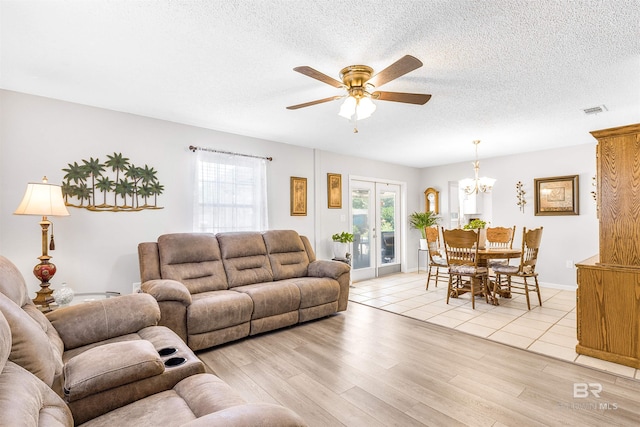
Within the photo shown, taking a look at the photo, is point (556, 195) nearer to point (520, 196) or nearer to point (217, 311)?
point (520, 196)

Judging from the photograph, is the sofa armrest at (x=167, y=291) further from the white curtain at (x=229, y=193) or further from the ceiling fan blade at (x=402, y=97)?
the ceiling fan blade at (x=402, y=97)

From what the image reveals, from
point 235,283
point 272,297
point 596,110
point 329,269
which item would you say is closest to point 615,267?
point 596,110

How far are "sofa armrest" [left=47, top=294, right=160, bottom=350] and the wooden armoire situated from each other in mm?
3510

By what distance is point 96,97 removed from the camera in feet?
9.93

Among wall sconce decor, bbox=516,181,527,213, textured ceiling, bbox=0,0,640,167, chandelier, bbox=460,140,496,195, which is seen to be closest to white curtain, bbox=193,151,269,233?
textured ceiling, bbox=0,0,640,167

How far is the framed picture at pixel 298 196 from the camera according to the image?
16.0ft

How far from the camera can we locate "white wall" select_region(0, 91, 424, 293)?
2857 millimetres

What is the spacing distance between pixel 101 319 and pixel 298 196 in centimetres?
327

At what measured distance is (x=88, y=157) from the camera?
3.22 m

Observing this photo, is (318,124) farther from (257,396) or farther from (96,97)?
(257,396)

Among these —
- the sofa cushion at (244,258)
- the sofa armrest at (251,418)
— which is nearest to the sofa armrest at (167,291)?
the sofa cushion at (244,258)

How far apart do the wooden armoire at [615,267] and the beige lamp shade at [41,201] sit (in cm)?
450

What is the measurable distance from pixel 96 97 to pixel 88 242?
4.82 ft

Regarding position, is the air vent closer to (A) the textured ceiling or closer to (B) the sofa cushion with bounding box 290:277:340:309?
(A) the textured ceiling
